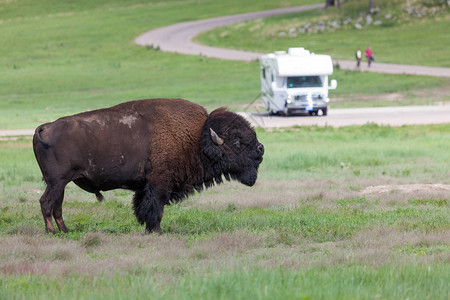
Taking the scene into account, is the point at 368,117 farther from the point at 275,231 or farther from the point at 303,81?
the point at 275,231

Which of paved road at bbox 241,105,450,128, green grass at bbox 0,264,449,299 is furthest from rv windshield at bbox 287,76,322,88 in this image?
green grass at bbox 0,264,449,299

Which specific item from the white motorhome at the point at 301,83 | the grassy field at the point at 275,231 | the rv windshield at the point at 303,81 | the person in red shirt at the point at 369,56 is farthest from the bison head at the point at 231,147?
the person in red shirt at the point at 369,56

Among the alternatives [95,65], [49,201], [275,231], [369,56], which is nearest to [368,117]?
[369,56]

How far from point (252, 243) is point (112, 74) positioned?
167 ft

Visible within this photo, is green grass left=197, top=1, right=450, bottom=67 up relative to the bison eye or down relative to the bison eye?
down

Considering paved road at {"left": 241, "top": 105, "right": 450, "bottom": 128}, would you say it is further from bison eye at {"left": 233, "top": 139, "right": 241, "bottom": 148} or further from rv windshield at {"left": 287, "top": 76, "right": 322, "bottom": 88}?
bison eye at {"left": 233, "top": 139, "right": 241, "bottom": 148}

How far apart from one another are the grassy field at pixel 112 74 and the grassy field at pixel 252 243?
19324 mm

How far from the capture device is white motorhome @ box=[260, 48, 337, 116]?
3625 cm

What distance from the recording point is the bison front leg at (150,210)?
10281 millimetres

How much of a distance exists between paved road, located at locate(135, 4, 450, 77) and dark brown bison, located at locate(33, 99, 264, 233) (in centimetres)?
4366

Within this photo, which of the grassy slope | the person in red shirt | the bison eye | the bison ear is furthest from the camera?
the person in red shirt

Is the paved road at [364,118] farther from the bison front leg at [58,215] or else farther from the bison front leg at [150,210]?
the bison front leg at [150,210]

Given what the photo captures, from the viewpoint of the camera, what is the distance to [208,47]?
7194 cm

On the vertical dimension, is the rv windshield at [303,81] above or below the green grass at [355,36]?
above
